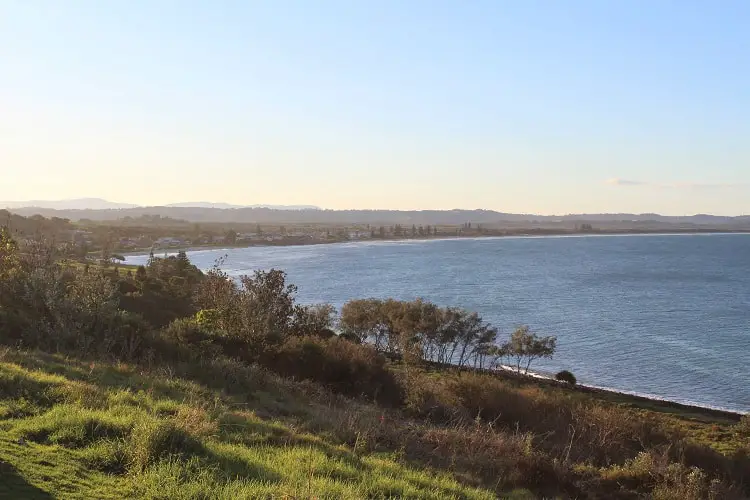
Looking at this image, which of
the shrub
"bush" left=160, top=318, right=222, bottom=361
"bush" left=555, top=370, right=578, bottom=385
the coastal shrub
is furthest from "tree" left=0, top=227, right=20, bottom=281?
"bush" left=555, top=370, right=578, bottom=385

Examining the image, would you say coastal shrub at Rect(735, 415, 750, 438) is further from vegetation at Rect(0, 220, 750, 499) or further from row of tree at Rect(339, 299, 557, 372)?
row of tree at Rect(339, 299, 557, 372)

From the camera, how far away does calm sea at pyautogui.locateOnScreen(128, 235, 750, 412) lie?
5928 centimetres

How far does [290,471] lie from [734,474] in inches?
797

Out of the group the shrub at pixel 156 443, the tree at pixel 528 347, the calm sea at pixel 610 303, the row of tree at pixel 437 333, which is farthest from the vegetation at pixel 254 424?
the row of tree at pixel 437 333

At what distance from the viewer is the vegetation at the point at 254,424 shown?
7.36m

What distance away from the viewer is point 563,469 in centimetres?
1193

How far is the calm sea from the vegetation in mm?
34138

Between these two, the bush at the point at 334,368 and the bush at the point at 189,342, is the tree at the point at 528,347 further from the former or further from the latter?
the bush at the point at 189,342

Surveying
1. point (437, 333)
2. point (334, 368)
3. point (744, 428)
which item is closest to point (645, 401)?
point (744, 428)

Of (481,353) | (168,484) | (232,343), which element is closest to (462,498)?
(168,484)

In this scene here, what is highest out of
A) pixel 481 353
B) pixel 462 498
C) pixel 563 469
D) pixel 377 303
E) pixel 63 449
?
pixel 63 449

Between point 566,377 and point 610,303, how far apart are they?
49.0m

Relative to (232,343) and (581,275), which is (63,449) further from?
(581,275)

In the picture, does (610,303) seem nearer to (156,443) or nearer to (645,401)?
(645,401)
